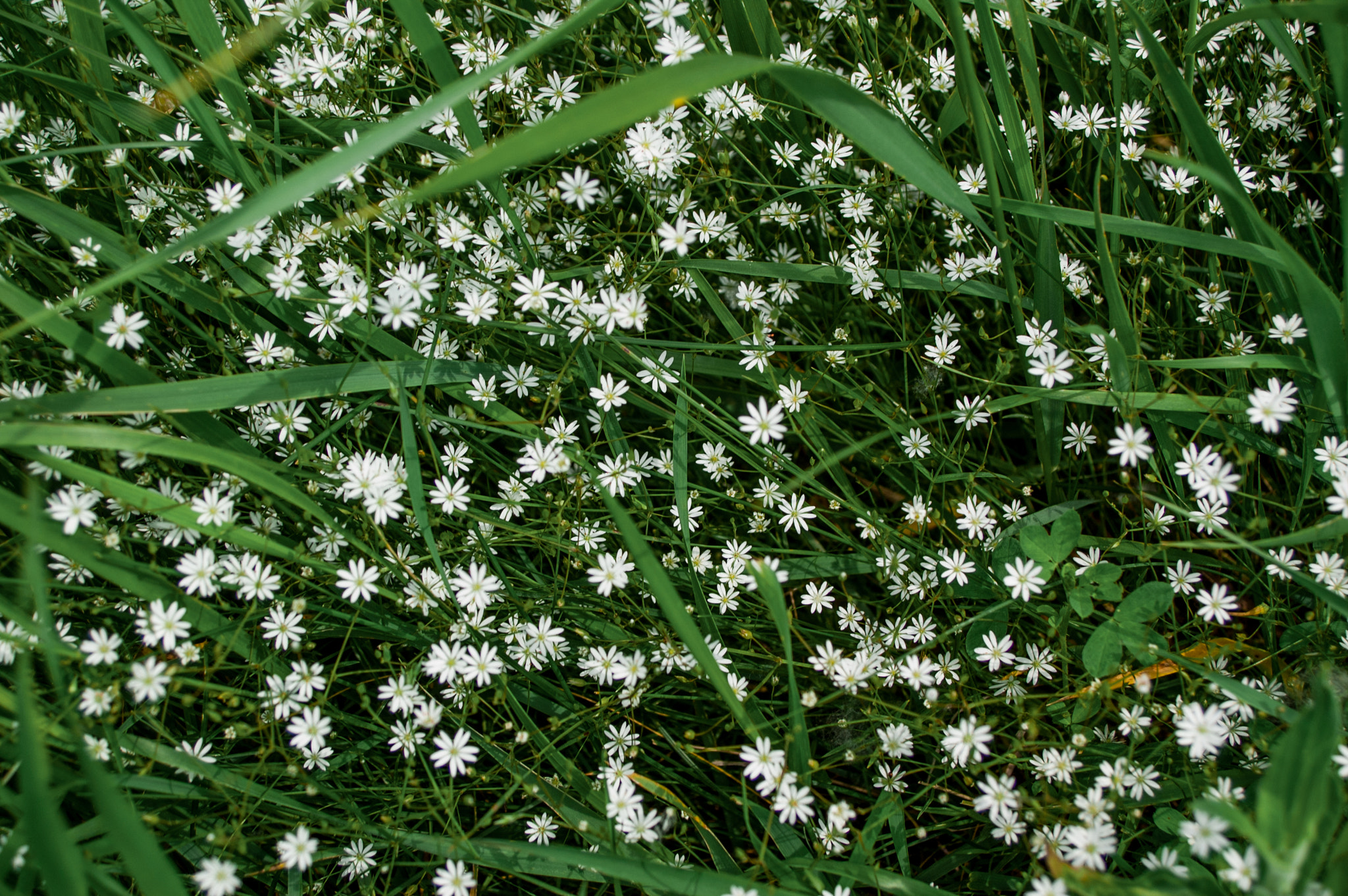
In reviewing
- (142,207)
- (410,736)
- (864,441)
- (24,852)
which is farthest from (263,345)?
(864,441)

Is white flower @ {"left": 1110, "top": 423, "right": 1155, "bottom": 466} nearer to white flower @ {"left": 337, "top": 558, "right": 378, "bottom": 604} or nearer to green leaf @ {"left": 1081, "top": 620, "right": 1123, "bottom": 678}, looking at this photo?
green leaf @ {"left": 1081, "top": 620, "right": 1123, "bottom": 678}

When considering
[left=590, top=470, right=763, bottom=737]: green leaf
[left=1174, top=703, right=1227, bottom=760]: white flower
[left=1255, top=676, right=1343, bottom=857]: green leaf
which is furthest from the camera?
[left=1174, top=703, right=1227, bottom=760]: white flower

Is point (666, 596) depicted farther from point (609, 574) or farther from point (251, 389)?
point (251, 389)

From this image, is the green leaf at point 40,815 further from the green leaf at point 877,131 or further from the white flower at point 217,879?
the green leaf at point 877,131

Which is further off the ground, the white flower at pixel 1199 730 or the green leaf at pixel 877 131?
the green leaf at pixel 877 131

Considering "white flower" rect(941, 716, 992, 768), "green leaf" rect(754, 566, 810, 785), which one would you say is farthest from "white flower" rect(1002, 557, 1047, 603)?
"green leaf" rect(754, 566, 810, 785)

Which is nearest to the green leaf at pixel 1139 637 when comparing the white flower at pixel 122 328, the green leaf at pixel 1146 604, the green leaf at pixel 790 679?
the green leaf at pixel 1146 604

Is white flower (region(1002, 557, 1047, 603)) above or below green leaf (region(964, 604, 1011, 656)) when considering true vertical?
above
